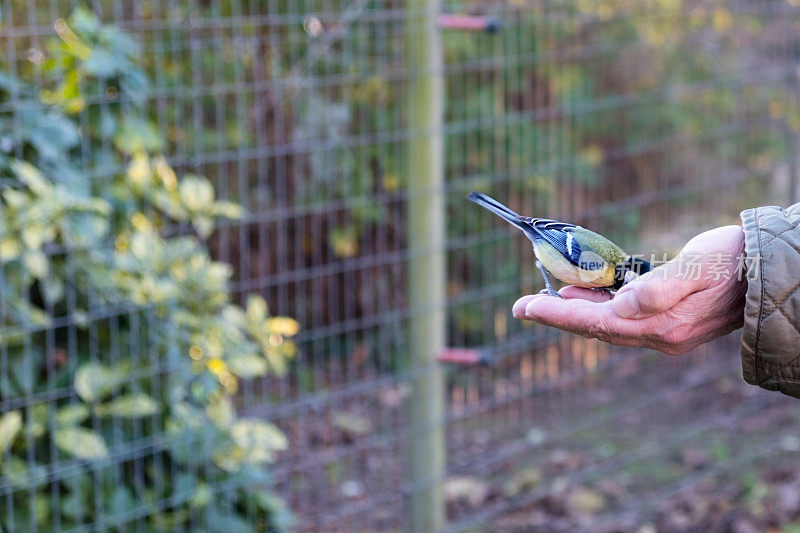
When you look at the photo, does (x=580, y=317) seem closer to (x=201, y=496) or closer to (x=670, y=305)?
(x=670, y=305)

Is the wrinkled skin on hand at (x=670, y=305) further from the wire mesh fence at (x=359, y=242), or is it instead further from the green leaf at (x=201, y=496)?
the green leaf at (x=201, y=496)

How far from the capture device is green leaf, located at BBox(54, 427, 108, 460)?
3219 millimetres

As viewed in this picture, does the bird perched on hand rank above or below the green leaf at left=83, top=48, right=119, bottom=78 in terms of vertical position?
below

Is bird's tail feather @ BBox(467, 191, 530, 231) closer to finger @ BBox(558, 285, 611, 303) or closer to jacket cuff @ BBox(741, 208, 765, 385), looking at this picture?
finger @ BBox(558, 285, 611, 303)

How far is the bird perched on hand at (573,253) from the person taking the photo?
216 cm

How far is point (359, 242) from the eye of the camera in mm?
5477

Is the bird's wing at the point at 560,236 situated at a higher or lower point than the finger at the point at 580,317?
higher

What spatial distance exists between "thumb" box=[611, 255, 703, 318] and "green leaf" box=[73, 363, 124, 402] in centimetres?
184

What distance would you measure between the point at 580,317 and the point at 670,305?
0.59 ft

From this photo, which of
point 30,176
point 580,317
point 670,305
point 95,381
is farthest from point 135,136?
point 670,305

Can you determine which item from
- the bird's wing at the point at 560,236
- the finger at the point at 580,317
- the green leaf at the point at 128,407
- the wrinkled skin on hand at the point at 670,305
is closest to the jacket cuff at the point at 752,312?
the wrinkled skin on hand at the point at 670,305

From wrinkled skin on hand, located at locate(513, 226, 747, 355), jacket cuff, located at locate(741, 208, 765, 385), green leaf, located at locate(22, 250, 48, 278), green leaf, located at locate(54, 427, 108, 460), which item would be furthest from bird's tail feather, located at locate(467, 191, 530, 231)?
green leaf, located at locate(54, 427, 108, 460)

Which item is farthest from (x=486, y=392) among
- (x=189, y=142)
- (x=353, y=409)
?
(x=189, y=142)

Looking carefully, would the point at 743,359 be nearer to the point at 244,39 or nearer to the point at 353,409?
the point at 244,39
